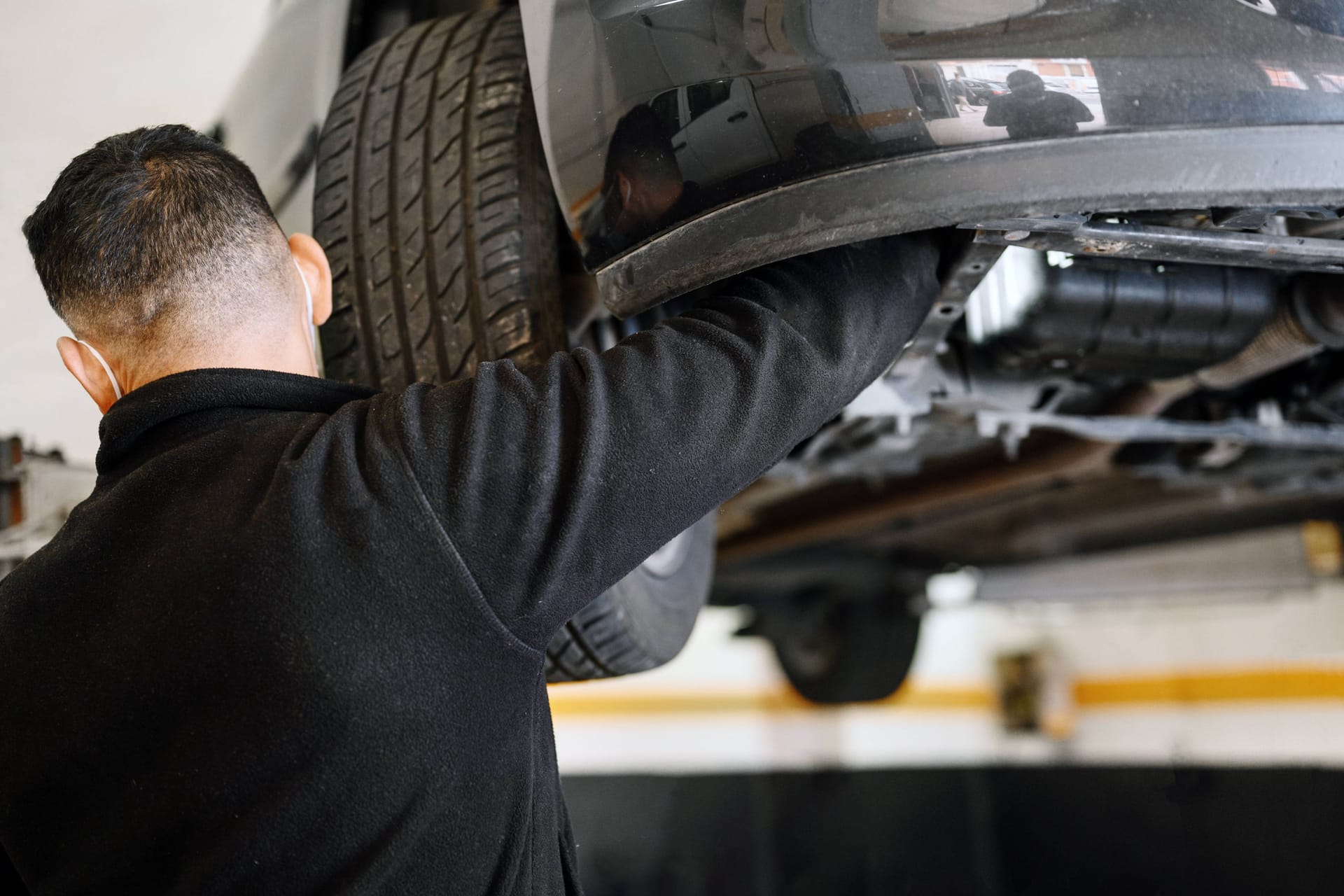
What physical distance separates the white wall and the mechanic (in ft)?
4.09

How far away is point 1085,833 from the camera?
13.1 feet

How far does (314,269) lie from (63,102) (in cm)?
166

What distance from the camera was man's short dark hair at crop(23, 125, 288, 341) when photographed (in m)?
0.86

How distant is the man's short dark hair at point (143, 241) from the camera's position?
2.82ft

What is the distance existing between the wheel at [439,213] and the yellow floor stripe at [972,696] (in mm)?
3856

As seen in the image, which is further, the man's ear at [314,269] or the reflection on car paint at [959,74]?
the man's ear at [314,269]

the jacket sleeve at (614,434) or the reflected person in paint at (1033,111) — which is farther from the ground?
the reflected person in paint at (1033,111)

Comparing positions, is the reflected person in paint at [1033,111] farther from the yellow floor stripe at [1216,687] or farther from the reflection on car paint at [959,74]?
the yellow floor stripe at [1216,687]

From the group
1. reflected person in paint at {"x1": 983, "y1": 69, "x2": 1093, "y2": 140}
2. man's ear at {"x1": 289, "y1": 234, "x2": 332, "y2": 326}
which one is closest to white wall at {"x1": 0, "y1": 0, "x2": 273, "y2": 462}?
man's ear at {"x1": 289, "y1": 234, "x2": 332, "y2": 326}

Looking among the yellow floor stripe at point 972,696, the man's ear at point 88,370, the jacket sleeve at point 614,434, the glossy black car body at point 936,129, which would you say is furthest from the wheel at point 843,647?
the man's ear at point 88,370

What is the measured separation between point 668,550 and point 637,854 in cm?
251

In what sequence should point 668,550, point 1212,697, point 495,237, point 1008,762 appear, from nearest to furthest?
point 495,237
point 668,550
point 1008,762
point 1212,697

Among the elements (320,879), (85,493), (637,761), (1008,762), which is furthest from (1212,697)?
(320,879)

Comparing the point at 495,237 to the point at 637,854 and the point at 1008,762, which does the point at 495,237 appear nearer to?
the point at 637,854
